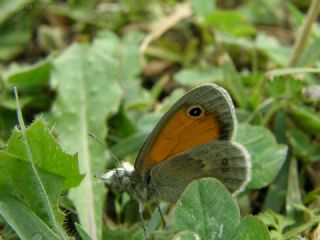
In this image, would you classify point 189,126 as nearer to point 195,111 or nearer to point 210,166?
point 195,111

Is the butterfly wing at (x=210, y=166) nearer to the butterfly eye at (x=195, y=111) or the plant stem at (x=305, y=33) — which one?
the butterfly eye at (x=195, y=111)

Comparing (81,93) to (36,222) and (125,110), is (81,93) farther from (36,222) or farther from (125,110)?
(36,222)

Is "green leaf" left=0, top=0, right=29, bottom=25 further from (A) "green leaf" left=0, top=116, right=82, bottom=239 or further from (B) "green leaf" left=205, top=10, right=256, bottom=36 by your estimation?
(A) "green leaf" left=0, top=116, right=82, bottom=239

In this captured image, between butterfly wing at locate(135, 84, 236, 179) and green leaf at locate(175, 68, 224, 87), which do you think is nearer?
butterfly wing at locate(135, 84, 236, 179)

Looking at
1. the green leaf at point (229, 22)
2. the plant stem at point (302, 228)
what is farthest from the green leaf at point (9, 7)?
the plant stem at point (302, 228)

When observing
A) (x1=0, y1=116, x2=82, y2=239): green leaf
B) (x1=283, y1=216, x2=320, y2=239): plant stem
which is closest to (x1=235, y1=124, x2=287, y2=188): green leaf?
(x1=283, y1=216, x2=320, y2=239): plant stem

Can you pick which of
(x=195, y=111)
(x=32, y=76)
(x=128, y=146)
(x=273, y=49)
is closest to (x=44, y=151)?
(x=195, y=111)
